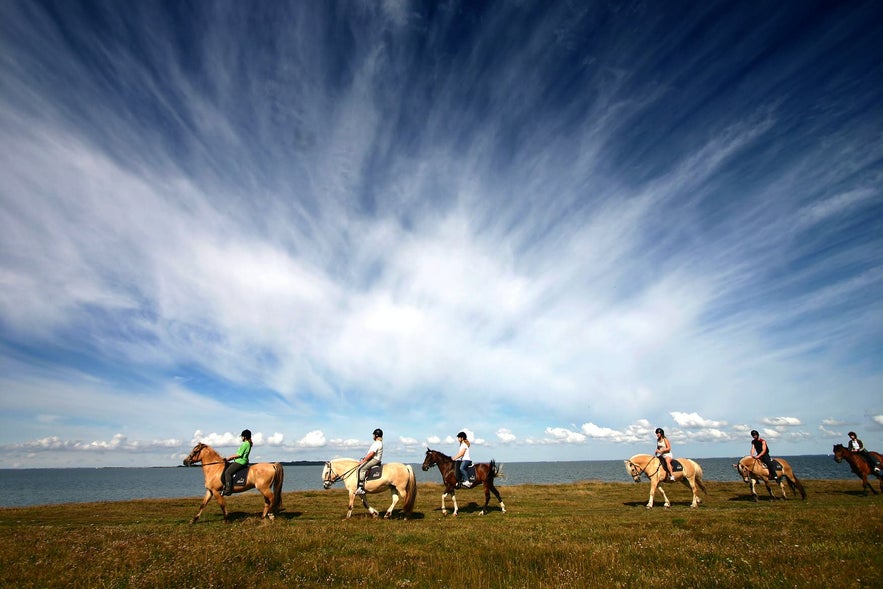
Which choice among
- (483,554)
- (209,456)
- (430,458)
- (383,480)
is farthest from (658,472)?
(209,456)

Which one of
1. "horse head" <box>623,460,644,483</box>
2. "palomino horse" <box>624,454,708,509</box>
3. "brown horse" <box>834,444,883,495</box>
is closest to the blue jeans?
"palomino horse" <box>624,454,708,509</box>

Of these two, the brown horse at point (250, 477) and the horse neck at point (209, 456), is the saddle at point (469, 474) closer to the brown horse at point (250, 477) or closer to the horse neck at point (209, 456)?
the brown horse at point (250, 477)

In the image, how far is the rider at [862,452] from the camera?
2277cm

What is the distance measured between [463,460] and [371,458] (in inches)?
192

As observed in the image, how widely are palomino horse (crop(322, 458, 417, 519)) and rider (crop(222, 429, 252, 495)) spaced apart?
338 cm

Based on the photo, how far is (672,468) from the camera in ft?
66.0

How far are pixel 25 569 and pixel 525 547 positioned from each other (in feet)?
34.5

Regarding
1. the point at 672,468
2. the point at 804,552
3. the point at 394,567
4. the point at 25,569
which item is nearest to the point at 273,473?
the point at 25,569

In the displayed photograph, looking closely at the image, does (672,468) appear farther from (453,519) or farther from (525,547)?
(525,547)

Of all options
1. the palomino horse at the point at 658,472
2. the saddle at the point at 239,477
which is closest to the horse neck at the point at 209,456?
the saddle at the point at 239,477

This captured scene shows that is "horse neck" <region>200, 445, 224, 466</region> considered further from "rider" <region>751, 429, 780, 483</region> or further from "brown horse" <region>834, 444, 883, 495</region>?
"brown horse" <region>834, 444, 883, 495</region>

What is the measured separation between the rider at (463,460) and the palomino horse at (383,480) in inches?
120

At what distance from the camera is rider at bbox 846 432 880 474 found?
22.8 metres

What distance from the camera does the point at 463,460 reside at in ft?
64.8
